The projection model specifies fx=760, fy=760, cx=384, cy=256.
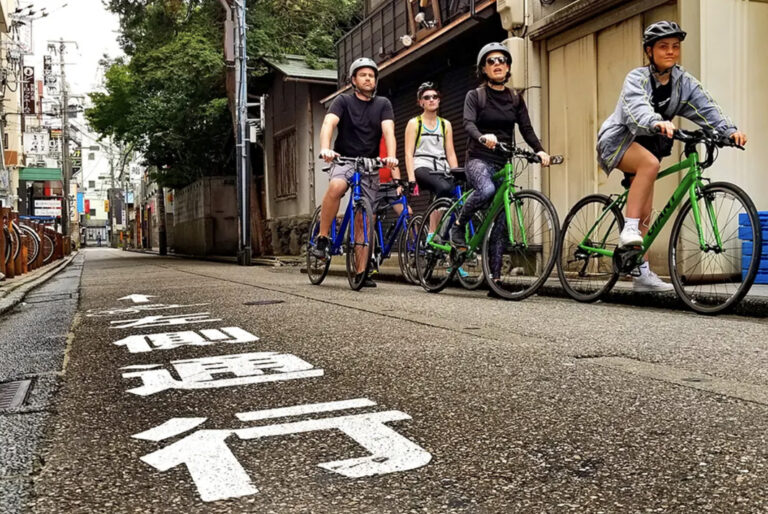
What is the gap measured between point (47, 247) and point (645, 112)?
1724 cm

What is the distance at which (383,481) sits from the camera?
1.70 m

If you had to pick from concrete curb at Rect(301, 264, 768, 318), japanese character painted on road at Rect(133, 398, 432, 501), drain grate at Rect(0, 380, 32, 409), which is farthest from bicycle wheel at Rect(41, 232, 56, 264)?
japanese character painted on road at Rect(133, 398, 432, 501)

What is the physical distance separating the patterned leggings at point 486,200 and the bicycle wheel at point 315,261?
193 cm

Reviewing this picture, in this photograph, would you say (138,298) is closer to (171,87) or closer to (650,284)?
(650,284)

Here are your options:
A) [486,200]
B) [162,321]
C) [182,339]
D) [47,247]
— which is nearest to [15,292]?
[162,321]

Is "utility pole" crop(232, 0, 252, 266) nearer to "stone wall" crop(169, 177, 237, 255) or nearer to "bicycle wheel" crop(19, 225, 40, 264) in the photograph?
"bicycle wheel" crop(19, 225, 40, 264)

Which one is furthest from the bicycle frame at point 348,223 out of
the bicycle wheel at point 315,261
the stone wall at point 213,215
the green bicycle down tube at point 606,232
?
the stone wall at point 213,215

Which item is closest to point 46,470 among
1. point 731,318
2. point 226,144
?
point 731,318

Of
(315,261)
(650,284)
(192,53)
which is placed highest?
(192,53)

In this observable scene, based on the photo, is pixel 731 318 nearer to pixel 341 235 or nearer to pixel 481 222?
pixel 481 222

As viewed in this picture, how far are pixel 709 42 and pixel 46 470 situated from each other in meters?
7.09

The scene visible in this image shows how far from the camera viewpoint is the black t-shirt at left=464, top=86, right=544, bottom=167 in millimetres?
6359

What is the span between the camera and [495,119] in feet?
21.0

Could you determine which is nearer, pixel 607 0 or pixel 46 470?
pixel 46 470
